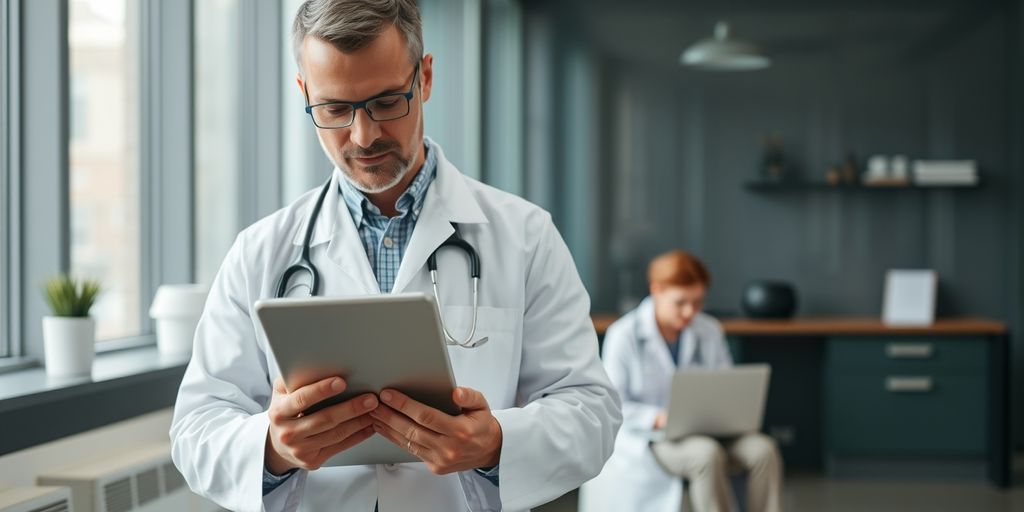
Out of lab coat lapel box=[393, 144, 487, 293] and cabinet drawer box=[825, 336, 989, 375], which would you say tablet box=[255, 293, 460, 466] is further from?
cabinet drawer box=[825, 336, 989, 375]

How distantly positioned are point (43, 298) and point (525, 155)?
→ 11.8ft

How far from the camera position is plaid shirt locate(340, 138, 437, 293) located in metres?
1.50

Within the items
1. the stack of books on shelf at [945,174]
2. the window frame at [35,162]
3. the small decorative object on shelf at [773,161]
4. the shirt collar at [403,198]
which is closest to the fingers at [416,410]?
the shirt collar at [403,198]

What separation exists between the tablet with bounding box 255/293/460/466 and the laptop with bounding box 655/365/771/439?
1908 mm

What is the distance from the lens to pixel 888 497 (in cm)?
467

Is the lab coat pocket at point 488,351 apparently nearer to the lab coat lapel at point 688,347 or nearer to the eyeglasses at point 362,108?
the eyeglasses at point 362,108

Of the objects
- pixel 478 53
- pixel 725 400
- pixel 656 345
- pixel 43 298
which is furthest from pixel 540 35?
pixel 43 298

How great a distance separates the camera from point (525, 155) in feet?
18.5

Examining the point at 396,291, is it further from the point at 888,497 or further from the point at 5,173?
the point at 888,497

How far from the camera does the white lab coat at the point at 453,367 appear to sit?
4.49 ft

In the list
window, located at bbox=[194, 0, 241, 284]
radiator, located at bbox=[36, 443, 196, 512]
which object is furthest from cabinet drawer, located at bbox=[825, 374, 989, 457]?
radiator, located at bbox=[36, 443, 196, 512]

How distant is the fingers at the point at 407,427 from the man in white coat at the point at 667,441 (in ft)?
6.60

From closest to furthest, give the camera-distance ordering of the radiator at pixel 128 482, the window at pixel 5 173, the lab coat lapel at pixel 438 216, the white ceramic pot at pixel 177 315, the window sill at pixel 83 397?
1. the lab coat lapel at pixel 438 216
2. the window sill at pixel 83 397
3. the radiator at pixel 128 482
4. the window at pixel 5 173
5. the white ceramic pot at pixel 177 315

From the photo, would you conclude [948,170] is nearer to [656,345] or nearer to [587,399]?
[656,345]
